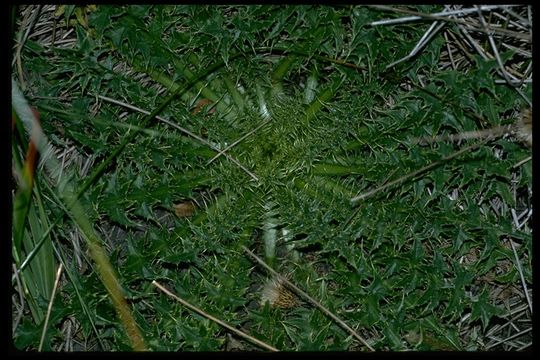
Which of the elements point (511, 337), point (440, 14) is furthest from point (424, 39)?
point (511, 337)

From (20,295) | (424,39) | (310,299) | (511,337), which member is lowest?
(511,337)

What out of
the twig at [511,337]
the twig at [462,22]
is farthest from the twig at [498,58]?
the twig at [511,337]

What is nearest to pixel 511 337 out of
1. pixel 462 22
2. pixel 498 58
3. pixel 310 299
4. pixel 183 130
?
pixel 310 299

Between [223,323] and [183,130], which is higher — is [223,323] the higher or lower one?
the lower one

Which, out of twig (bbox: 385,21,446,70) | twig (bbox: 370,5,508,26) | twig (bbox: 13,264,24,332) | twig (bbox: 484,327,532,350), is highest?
twig (bbox: 370,5,508,26)

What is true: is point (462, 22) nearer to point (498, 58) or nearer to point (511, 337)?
point (498, 58)

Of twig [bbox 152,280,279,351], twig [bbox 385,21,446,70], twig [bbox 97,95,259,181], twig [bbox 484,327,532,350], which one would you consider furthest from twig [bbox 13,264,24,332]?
twig [bbox 484,327,532,350]

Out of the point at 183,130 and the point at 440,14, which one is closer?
the point at 440,14

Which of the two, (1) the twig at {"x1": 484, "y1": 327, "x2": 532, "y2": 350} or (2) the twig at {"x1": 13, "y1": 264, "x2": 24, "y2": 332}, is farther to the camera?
(1) the twig at {"x1": 484, "y1": 327, "x2": 532, "y2": 350}

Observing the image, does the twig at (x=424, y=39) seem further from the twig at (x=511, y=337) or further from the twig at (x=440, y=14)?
the twig at (x=511, y=337)

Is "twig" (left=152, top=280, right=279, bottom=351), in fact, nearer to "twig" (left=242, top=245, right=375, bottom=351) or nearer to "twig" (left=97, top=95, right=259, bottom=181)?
"twig" (left=242, top=245, right=375, bottom=351)
